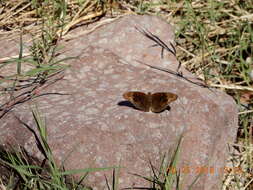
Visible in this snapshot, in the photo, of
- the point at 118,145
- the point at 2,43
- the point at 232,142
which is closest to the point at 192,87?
the point at 232,142

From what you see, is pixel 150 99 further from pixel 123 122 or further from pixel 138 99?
pixel 123 122

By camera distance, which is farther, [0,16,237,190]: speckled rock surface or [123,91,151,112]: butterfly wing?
[123,91,151,112]: butterfly wing

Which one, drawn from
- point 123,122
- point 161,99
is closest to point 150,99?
point 161,99

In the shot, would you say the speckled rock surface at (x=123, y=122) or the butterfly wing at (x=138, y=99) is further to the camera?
the butterfly wing at (x=138, y=99)
